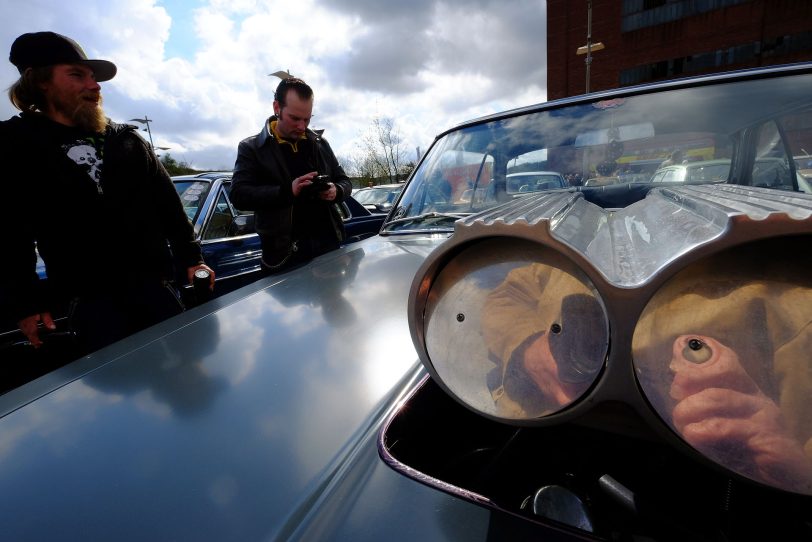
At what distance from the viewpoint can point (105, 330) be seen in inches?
77.5

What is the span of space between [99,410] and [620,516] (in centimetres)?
111

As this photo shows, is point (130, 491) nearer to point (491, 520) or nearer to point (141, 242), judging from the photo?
point (491, 520)

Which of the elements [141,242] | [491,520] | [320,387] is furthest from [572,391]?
[141,242]

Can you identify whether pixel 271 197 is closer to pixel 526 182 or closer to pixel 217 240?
pixel 217 240

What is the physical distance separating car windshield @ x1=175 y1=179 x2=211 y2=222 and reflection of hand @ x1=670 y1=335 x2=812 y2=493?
4.01 m

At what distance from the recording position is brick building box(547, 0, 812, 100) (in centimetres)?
1994

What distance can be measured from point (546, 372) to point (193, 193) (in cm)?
423

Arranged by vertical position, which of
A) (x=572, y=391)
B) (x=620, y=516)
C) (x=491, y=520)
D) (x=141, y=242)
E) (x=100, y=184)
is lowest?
(x=620, y=516)

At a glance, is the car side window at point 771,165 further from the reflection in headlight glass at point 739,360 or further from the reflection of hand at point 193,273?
the reflection of hand at point 193,273

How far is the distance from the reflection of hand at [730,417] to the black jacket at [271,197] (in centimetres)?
255

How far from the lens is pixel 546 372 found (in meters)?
0.54

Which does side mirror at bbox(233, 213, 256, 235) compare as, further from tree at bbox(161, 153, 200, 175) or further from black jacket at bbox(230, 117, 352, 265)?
tree at bbox(161, 153, 200, 175)

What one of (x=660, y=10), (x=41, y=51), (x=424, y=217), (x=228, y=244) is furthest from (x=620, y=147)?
(x=660, y=10)

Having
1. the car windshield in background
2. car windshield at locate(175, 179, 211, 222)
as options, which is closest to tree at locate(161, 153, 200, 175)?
the car windshield in background
